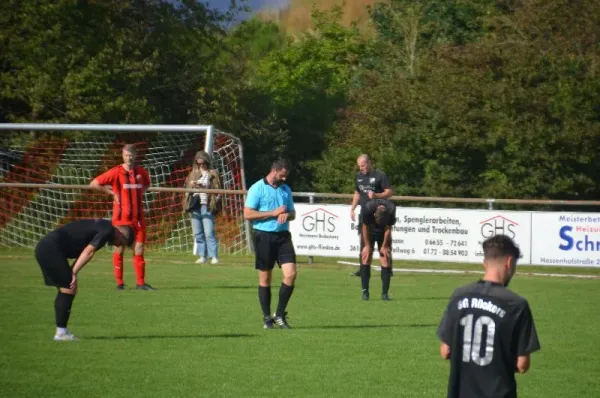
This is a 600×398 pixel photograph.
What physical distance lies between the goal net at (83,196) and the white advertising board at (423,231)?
2714mm

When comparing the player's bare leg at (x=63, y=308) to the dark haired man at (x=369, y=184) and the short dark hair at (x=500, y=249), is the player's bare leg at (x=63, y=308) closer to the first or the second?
the short dark hair at (x=500, y=249)

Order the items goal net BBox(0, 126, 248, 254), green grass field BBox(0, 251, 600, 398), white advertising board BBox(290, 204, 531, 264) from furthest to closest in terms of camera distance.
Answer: goal net BBox(0, 126, 248, 254) → white advertising board BBox(290, 204, 531, 264) → green grass field BBox(0, 251, 600, 398)

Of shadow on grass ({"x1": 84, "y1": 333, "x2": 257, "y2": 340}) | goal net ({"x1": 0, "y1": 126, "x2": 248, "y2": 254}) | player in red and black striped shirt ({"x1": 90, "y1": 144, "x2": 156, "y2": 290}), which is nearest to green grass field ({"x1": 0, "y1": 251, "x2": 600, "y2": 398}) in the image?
shadow on grass ({"x1": 84, "y1": 333, "x2": 257, "y2": 340})

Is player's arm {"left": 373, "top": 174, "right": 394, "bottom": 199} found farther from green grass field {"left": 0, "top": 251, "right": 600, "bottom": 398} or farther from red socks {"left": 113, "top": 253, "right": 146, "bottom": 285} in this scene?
red socks {"left": 113, "top": 253, "right": 146, "bottom": 285}

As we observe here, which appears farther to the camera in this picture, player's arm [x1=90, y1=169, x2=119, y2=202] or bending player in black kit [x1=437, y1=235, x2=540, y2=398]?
player's arm [x1=90, y1=169, x2=119, y2=202]

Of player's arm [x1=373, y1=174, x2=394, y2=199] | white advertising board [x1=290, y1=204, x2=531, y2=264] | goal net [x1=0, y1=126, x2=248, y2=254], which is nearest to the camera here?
player's arm [x1=373, y1=174, x2=394, y2=199]

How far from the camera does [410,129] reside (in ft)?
128

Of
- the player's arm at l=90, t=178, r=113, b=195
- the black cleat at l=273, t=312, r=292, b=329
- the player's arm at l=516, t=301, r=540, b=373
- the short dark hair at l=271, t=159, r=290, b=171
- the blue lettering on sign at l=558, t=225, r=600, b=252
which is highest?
the short dark hair at l=271, t=159, r=290, b=171

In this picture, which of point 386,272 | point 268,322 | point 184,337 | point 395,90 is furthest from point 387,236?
point 395,90

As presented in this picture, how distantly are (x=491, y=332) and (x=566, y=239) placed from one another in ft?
61.2

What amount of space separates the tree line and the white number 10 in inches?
1218

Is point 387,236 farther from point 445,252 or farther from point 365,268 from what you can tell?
point 445,252

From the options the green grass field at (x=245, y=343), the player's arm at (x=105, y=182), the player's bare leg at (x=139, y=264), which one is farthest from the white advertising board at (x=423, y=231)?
the player's arm at (x=105, y=182)

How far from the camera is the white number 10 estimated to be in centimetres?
596
